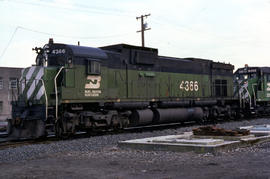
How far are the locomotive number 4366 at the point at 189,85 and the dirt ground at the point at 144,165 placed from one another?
10373mm

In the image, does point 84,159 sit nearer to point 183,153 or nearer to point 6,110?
point 183,153

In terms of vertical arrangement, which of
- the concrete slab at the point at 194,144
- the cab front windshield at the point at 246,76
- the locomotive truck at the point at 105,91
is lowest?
the concrete slab at the point at 194,144

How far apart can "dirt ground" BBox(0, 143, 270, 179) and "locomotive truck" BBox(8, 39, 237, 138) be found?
4159 mm

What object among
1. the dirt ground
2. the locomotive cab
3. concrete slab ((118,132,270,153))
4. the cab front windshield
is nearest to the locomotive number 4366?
the locomotive cab

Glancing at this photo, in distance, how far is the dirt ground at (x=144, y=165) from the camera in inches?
250

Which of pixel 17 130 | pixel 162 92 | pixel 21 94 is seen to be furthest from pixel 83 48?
pixel 162 92

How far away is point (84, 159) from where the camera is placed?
821 cm

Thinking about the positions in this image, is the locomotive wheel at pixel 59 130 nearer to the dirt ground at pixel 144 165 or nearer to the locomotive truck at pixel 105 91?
the locomotive truck at pixel 105 91

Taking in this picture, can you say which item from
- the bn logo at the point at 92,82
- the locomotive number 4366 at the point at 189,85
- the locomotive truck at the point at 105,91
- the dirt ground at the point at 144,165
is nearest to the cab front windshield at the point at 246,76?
the locomotive truck at the point at 105,91

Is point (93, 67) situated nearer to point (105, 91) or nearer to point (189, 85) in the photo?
point (105, 91)

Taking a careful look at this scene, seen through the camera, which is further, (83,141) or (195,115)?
(195,115)

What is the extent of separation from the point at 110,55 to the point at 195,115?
676 centimetres

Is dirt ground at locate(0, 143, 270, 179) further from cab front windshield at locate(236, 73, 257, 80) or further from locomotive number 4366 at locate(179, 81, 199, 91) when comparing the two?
cab front windshield at locate(236, 73, 257, 80)

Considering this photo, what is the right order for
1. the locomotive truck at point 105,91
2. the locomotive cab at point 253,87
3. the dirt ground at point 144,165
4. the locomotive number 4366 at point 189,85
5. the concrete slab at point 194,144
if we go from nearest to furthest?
1. the dirt ground at point 144,165
2. the concrete slab at point 194,144
3. the locomotive truck at point 105,91
4. the locomotive number 4366 at point 189,85
5. the locomotive cab at point 253,87
